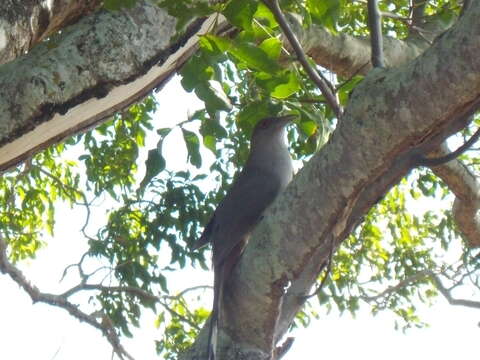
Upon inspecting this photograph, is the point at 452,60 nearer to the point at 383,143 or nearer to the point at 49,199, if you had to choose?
the point at 383,143

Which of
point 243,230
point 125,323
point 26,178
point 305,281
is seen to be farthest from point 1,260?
point 26,178

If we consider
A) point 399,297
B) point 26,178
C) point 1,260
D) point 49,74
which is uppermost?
point 26,178

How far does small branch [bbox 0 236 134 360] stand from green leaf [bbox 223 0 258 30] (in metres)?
1.85

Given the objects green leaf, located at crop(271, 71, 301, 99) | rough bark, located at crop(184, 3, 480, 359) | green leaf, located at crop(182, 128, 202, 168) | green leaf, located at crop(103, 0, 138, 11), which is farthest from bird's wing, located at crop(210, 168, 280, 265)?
green leaf, located at crop(103, 0, 138, 11)

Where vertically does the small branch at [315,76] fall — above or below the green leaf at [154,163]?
below

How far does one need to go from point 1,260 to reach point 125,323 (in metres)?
1.52

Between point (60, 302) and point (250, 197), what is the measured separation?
3.37 feet

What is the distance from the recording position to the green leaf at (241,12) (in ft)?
6.95

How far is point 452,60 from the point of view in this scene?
181 cm

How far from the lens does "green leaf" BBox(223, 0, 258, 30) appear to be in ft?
6.95

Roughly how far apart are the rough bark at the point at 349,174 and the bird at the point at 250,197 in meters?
0.39

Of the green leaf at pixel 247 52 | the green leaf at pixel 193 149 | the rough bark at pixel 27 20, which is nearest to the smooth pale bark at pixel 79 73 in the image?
the rough bark at pixel 27 20

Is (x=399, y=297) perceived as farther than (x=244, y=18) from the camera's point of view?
Yes

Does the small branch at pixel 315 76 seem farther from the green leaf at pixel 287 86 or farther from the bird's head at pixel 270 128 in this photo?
the bird's head at pixel 270 128
